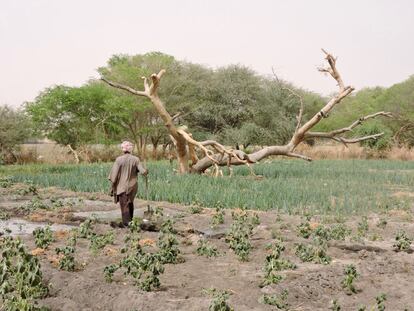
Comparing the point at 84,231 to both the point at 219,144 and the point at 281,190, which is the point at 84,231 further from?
the point at 219,144

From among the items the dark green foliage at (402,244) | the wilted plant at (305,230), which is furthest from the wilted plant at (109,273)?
the dark green foliage at (402,244)

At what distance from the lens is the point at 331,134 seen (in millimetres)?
18219

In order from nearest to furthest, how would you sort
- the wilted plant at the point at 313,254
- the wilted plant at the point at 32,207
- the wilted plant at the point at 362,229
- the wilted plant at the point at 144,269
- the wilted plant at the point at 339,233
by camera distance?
the wilted plant at the point at 144,269 < the wilted plant at the point at 313,254 < the wilted plant at the point at 339,233 < the wilted plant at the point at 362,229 < the wilted plant at the point at 32,207

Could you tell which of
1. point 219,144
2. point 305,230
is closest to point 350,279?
point 305,230

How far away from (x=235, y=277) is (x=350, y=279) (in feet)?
3.83

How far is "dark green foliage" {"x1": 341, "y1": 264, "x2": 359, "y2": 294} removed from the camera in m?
6.01

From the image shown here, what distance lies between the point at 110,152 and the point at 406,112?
2257 cm

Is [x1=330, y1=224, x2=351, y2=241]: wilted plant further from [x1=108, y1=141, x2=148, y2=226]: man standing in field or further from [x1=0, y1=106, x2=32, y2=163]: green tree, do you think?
[x1=0, y1=106, x2=32, y2=163]: green tree

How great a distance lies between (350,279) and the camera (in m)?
6.02

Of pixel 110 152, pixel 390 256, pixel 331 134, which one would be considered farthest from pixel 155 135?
pixel 390 256

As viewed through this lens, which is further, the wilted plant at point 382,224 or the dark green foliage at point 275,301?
the wilted plant at point 382,224

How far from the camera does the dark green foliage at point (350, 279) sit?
6008 mm

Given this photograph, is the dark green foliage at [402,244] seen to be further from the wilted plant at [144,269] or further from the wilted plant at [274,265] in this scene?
the wilted plant at [144,269]

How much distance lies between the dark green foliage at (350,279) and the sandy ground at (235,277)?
6 centimetres
